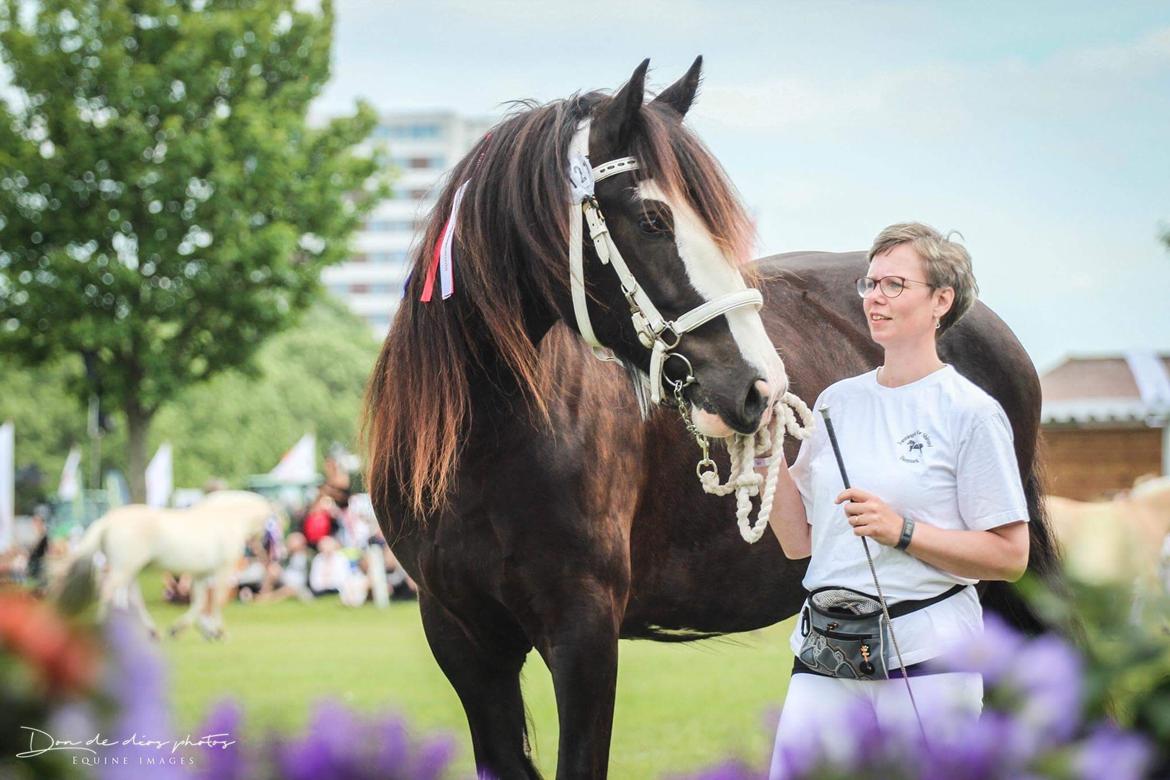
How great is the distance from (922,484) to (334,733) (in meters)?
2.16

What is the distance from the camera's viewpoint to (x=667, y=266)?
3.27 metres

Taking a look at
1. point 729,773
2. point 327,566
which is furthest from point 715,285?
point 327,566

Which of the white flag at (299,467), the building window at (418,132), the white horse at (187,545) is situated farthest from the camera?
the building window at (418,132)

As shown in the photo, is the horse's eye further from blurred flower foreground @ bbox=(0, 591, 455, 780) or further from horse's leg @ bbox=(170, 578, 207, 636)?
horse's leg @ bbox=(170, 578, 207, 636)

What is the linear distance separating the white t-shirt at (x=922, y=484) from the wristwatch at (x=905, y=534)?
0.16 feet

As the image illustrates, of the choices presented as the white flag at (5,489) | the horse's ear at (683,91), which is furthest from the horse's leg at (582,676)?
the white flag at (5,489)

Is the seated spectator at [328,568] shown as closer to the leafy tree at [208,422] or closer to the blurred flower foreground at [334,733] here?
the blurred flower foreground at [334,733]

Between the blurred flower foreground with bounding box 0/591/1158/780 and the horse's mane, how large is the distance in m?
2.51

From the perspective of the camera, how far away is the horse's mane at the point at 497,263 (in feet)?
11.2

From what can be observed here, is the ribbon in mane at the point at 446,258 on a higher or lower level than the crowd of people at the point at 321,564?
higher

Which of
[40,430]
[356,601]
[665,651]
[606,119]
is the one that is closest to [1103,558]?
[606,119]

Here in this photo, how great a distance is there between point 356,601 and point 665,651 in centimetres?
769

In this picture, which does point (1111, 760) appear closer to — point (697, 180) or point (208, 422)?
point (697, 180)

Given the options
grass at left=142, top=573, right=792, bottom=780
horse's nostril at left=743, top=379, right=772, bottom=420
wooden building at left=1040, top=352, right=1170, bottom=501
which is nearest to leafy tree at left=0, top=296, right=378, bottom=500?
wooden building at left=1040, top=352, right=1170, bottom=501
